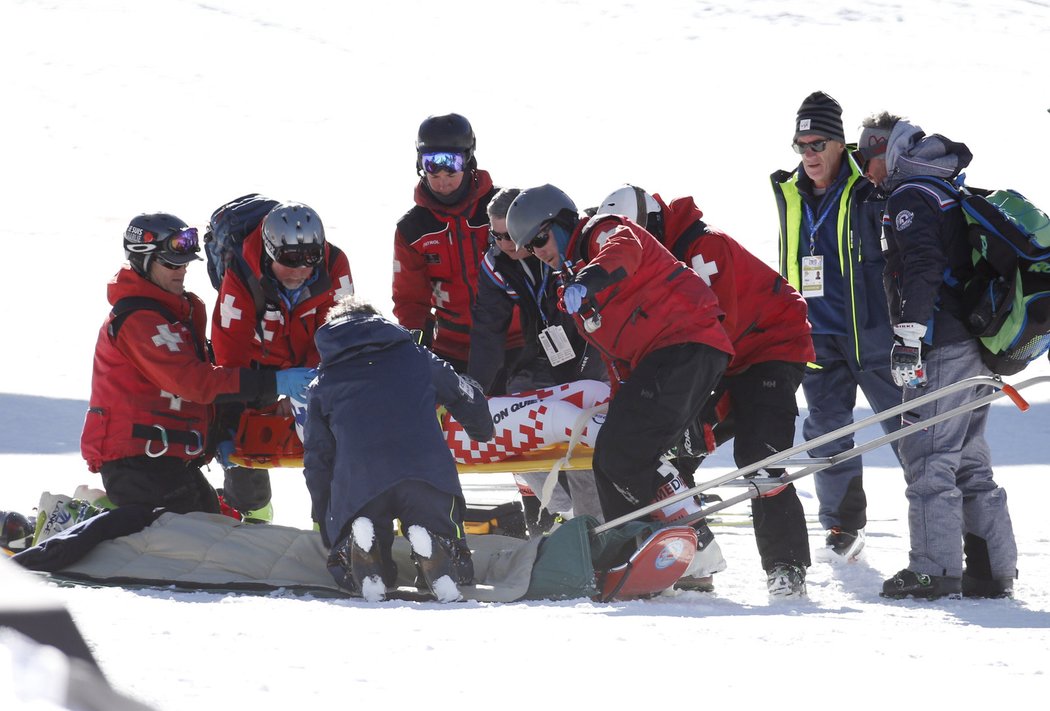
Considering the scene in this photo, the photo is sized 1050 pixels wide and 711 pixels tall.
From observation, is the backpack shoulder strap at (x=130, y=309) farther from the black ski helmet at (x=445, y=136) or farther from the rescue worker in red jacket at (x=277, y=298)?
the black ski helmet at (x=445, y=136)

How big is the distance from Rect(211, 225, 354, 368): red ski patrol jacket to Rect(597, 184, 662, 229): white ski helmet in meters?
1.51

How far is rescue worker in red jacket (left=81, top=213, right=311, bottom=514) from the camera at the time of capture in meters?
6.09

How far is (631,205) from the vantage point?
5742 mm

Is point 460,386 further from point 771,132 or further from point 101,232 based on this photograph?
point 771,132

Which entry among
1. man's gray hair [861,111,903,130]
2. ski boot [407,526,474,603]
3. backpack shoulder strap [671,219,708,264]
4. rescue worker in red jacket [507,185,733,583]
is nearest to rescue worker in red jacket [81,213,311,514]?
ski boot [407,526,474,603]

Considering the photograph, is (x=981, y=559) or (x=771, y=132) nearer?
(x=981, y=559)

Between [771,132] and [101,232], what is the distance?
10.4 metres

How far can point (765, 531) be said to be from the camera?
562 cm

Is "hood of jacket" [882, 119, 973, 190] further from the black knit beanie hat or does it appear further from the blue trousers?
the blue trousers

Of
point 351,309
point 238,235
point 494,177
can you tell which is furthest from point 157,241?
point 494,177

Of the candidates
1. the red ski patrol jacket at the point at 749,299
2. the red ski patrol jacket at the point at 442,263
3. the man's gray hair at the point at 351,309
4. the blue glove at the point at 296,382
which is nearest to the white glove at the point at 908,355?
the red ski patrol jacket at the point at 749,299

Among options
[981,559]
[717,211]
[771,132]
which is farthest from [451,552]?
[771,132]

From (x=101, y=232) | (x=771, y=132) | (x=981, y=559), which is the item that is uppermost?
(x=771, y=132)

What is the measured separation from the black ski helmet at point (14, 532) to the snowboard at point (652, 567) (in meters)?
2.63
